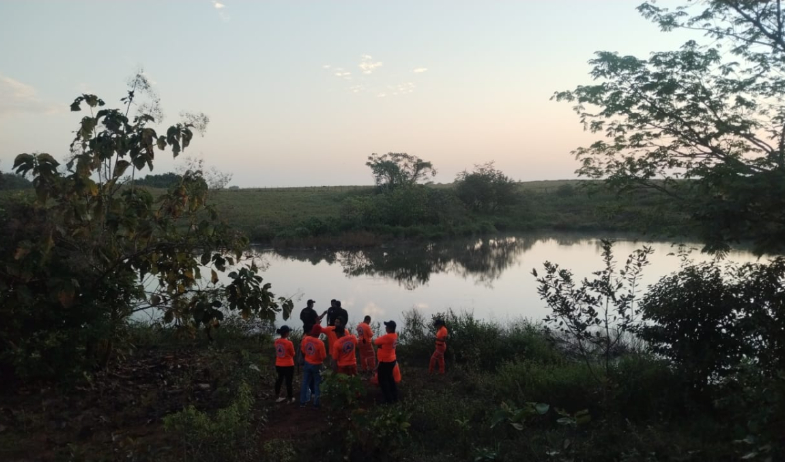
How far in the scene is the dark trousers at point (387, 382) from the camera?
304 inches

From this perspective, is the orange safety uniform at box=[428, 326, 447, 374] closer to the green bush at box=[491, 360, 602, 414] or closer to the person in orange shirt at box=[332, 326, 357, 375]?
the green bush at box=[491, 360, 602, 414]

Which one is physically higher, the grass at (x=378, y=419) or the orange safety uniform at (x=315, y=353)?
the orange safety uniform at (x=315, y=353)

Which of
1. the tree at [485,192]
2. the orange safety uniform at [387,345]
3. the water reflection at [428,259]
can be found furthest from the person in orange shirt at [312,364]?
the tree at [485,192]

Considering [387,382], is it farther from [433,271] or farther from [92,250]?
[433,271]

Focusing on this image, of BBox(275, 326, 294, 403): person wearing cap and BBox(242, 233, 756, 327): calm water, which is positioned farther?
BBox(242, 233, 756, 327): calm water

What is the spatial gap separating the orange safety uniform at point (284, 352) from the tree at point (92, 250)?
440 mm

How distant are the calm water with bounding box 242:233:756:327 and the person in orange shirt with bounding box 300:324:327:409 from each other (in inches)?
273

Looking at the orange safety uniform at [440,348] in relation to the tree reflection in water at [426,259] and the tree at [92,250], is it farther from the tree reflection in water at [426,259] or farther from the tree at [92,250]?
the tree reflection in water at [426,259]

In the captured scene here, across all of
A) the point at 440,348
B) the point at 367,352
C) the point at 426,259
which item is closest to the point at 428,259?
the point at 426,259

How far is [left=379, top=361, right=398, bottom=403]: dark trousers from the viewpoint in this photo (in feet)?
25.3

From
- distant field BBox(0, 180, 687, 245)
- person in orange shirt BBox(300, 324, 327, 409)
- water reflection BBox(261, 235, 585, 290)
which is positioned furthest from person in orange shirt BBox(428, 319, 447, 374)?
distant field BBox(0, 180, 687, 245)

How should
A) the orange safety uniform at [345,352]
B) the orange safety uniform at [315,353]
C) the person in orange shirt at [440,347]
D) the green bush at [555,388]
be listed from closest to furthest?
Answer: 1. the green bush at [555,388]
2. the orange safety uniform at [315,353]
3. the orange safety uniform at [345,352]
4. the person in orange shirt at [440,347]

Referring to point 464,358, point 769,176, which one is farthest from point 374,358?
point 769,176

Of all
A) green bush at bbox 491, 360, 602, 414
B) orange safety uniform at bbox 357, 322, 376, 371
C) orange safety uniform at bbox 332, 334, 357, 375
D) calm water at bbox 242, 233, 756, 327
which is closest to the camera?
green bush at bbox 491, 360, 602, 414
